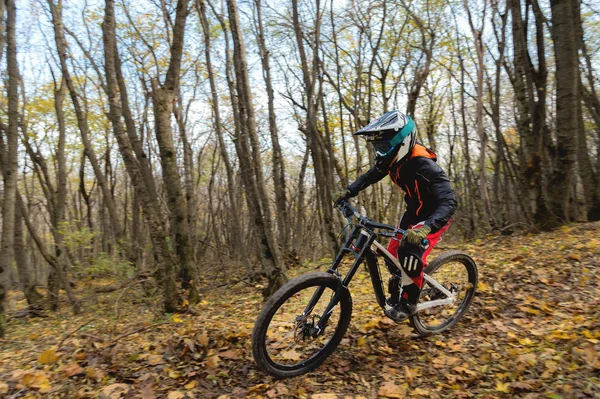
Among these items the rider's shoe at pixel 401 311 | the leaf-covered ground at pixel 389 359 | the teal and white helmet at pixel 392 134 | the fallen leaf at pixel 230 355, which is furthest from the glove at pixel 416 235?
the fallen leaf at pixel 230 355

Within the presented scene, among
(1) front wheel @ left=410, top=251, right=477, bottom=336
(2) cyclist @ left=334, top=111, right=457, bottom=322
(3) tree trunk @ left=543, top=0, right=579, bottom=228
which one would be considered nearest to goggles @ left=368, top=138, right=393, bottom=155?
(2) cyclist @ left=334, top=111, right=457, bottom=322

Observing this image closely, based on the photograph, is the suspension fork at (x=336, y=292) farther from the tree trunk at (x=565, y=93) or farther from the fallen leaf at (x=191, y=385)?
the tree trunk at (x=565, y=93)

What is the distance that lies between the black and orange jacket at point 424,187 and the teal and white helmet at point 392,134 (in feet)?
0.34

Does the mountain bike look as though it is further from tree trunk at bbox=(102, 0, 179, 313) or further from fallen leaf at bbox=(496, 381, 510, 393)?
tree trunk at bbox=(102, 0, 179, 313)

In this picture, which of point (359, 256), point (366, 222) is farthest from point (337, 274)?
point (366, 222)

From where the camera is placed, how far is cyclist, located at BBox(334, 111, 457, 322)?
137 inches

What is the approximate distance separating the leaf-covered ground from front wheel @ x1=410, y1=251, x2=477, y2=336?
0.13 metres

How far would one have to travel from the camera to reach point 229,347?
3.82 metres

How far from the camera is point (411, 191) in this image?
3.79 m

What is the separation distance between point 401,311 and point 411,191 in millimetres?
1244

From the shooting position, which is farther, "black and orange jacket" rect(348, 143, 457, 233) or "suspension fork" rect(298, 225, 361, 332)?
"black and orange jacket" rect(348, 143, 457, 233)

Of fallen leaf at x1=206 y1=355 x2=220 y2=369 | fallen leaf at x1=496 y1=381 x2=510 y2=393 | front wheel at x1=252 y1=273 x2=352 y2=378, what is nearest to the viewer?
fallen leaf at x1=496 y1=381 x2=510 y2=393

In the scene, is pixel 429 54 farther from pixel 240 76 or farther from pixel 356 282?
pixel 356 282

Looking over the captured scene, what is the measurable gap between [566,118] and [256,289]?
7603mm
